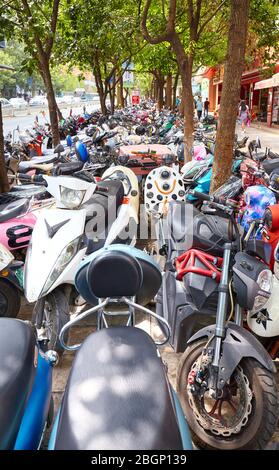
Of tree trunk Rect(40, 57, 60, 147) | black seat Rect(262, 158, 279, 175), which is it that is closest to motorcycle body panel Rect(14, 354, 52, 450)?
black seat Rect(262, 158, 279, 175)

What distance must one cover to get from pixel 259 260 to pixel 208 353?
2.37ft

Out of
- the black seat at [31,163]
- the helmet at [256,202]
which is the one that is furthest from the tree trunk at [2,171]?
the helmet at [256,202]

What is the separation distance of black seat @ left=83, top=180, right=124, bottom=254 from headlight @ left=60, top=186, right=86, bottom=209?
12.7 inches

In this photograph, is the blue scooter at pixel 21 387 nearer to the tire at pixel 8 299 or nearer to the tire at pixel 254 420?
the tire at pixel 254 420

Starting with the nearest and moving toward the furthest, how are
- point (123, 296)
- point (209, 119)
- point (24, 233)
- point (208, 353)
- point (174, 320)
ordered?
point (123, 296)
point (208, 353)
point (174, 320)
point (24, 233)
point (209, 119)

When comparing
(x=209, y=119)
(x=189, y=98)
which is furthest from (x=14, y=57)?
(x=189, y=98)

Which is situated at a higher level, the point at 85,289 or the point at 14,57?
the point at 14,57

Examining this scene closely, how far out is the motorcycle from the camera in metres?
2.12

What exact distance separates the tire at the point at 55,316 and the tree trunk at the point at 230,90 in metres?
2.71

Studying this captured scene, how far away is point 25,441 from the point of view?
1661 millimetres

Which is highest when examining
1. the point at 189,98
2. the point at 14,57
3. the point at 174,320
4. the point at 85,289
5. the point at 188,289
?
the point at 14,57

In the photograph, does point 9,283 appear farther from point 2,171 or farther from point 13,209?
point 2,171

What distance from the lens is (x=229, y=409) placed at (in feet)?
8.10

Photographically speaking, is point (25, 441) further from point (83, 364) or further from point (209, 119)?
point (209, 119)
